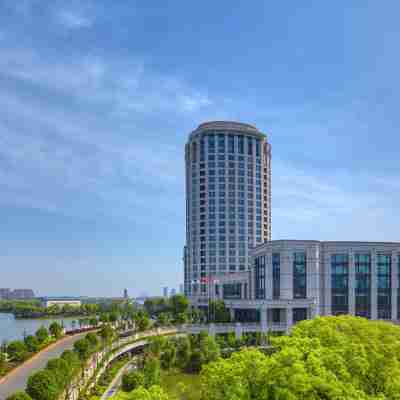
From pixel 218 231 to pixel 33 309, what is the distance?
11474 centimetres

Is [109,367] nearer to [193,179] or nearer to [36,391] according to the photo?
[36,391]

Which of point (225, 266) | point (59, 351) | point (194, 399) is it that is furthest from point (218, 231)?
point (194, 399)

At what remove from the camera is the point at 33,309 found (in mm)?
198750

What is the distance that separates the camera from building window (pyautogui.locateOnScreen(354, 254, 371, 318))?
256 ft

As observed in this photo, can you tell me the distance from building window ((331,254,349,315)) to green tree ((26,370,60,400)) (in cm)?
5747

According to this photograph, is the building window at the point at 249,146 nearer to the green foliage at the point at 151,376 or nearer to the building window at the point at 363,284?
the building window at the point at 363,284

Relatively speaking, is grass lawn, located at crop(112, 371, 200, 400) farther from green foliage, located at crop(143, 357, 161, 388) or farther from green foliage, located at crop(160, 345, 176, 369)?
green foliage, located at crop(143, 357, 161, 388)

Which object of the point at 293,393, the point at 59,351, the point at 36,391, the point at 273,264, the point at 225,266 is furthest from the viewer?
the point at 225,266

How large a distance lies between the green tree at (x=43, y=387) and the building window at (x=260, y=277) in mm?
53636

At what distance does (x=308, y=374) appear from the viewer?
2095cm

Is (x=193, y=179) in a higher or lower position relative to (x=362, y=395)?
higher

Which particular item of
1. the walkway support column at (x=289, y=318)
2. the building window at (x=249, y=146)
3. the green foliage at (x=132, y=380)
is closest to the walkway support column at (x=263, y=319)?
the walkway support column at (x=289, y=318)

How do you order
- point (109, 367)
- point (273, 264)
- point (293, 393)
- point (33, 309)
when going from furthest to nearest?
point (33, 309)
point (273, 264)
point (109, 367)
point (293, 393)

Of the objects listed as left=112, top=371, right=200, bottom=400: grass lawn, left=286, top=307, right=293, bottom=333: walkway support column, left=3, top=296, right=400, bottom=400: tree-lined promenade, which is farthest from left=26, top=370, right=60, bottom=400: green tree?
left=286, top=307, right=293, bottom=333: walkway support column
